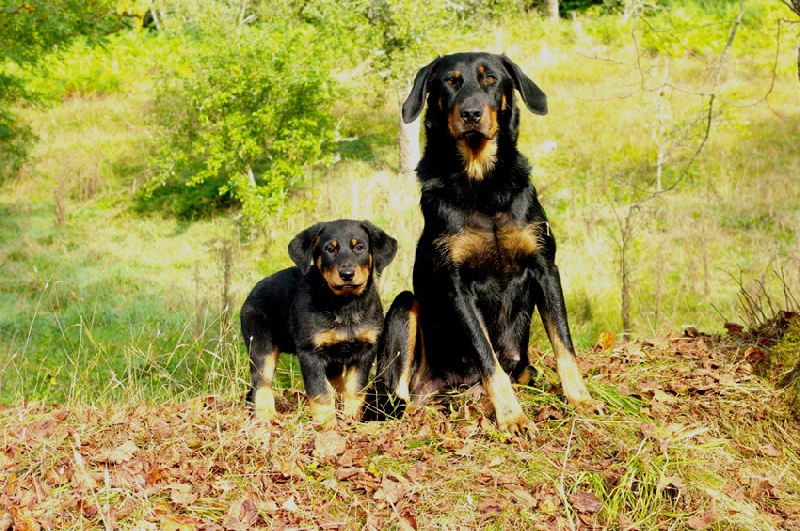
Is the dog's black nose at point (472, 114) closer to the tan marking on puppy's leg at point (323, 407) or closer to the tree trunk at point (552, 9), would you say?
the tan marking on puppy's leg at point (323, 407)

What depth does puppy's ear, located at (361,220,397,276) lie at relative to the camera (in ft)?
17.2

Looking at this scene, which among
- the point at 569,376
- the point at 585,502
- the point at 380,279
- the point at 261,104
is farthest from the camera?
the point at 261,104

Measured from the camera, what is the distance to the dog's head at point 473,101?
430cm

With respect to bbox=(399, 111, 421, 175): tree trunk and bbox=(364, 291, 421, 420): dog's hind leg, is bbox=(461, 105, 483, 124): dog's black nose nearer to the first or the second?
bbox=(364, 291, 421, 420): dog's hind leg

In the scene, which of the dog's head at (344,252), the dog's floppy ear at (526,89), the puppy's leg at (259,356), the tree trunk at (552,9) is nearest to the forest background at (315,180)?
the puppy's leg at (259,356)

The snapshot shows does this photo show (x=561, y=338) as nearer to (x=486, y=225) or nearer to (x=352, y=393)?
(x=486, y=225)

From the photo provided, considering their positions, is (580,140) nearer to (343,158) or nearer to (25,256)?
(343,158)

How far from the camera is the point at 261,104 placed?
519 inches

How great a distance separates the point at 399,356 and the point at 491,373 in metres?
0.83

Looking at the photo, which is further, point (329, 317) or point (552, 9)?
point (552, 9)

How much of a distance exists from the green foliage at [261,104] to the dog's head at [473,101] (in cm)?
782

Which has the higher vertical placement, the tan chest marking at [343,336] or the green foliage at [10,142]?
the green foliage at [10,142]

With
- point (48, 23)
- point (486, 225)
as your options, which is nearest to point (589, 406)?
point (486, 225)

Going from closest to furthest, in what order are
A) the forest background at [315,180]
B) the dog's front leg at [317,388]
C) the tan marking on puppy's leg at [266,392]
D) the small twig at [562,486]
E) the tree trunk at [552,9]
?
the small twig at [562,486]
the dog's front leg at [317,388]
the tan marking on puppy's leg at [266,392]
the forest background at [315,180]
the tree trunk at [552,9]
